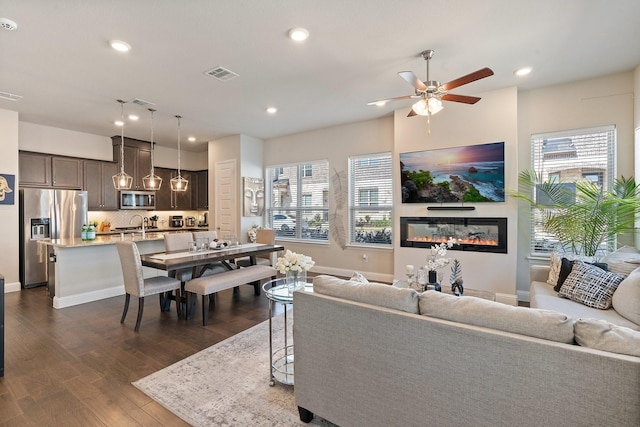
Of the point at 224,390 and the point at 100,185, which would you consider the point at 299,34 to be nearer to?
the point at 224,390

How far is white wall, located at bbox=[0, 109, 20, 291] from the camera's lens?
480 cm

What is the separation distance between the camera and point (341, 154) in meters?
5.83

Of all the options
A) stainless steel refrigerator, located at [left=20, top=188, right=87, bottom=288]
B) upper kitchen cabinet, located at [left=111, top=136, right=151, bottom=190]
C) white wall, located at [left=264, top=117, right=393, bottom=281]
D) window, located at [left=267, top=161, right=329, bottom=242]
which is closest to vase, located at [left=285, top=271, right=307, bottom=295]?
white wall, located at [left=264, top=117, right=393, bottom=281]

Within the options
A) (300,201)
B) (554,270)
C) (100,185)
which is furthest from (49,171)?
(554,270)

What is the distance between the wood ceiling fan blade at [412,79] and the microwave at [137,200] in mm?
6534

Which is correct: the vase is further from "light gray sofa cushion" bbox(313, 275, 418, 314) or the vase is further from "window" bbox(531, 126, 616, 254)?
"window" bbox(531, 126, 616, 254)

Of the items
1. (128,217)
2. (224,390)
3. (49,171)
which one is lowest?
(224,390)

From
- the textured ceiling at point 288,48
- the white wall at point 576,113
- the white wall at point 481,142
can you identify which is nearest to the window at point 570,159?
the white wall at point 576,113

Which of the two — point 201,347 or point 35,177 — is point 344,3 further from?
point 35,177

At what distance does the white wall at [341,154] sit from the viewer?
17.7ft

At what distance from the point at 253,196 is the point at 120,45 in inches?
157

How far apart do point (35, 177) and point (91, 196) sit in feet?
2.98

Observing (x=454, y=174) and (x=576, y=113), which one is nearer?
(x=576, y=113)

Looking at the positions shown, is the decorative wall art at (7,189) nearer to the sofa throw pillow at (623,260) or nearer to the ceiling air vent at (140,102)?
the ceiling air vent at (140,102)
